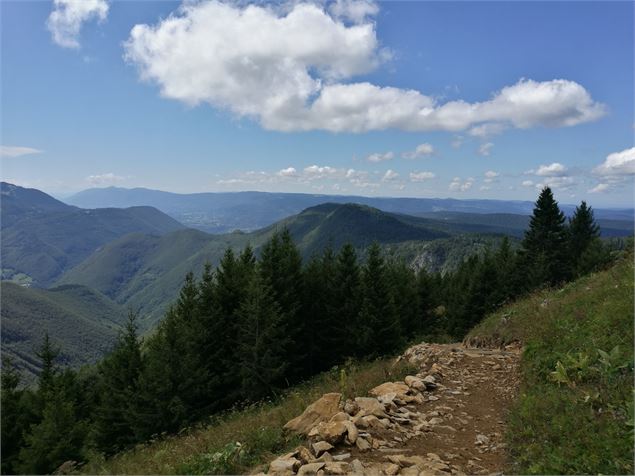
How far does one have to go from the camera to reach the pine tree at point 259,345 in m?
22.1

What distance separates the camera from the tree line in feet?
71.6

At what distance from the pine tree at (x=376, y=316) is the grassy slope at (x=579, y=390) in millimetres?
14760

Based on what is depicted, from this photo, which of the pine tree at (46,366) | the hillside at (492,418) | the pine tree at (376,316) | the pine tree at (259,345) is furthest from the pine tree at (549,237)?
the pine tree at (46,366)

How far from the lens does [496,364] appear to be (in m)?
11.9

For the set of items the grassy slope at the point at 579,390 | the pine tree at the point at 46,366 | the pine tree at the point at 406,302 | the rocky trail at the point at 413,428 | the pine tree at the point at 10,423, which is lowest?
the pine tree at the point at 10,423

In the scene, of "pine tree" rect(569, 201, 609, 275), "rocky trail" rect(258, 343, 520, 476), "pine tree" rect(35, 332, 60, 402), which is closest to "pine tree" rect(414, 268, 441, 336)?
"pine tree" rect(569, 201, 609, 275)

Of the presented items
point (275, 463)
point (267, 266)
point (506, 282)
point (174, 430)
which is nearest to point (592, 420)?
point (275, 463)

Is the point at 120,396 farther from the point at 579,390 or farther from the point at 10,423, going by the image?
the point at 579,390

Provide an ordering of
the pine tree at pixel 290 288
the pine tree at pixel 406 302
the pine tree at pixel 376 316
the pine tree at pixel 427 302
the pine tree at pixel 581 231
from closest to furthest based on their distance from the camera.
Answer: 1. the pine tree at pixel 290 288
2. the pine tree at pixel 376 316
3. the pine tree at pixel 406 302
4. the pine tree at pixel 427 302
5. the pine tree at pixel 581 231

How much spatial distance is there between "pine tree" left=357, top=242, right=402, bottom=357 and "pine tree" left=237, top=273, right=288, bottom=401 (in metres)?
6.30

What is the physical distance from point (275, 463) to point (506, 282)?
45056mm

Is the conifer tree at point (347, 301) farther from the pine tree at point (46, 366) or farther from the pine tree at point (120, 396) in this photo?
the pine tree at point (46, 366)

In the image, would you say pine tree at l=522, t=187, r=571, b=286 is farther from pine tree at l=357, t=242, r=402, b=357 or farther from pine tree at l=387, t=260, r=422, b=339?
pine tree at l=357, t=242, r=402, b=357

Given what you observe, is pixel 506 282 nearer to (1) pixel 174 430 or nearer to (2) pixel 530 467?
(1) pixel 174 430
